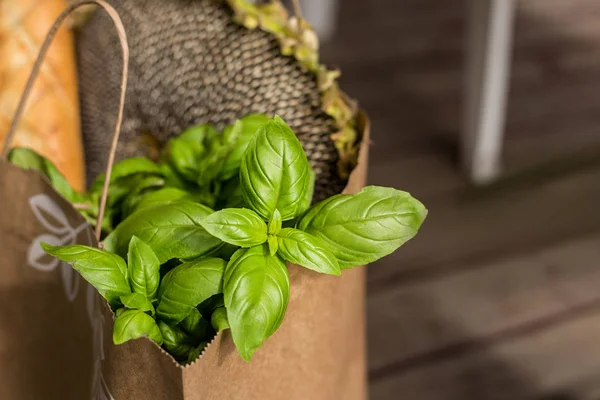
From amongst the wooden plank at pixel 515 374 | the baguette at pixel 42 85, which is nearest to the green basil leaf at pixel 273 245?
the baguette at pixel 42 85

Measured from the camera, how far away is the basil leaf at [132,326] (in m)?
0.32

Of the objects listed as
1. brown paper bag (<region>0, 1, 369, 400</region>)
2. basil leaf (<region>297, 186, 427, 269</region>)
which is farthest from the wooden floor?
basil leaf (<region>297, 186, 427, 269</region>)

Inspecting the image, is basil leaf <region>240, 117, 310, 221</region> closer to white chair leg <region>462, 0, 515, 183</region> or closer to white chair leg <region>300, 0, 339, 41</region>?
white chair leg <region>462, 0, 515, 183</region>

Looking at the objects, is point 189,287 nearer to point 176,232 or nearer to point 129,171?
point 176,232

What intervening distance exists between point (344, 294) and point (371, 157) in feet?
3.35

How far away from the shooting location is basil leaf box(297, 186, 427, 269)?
0.36 meters

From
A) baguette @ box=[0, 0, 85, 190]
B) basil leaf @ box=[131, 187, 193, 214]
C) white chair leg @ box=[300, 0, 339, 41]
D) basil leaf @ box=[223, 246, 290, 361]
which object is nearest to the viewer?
basil leaf @ box=[223, 246, 290, 361]

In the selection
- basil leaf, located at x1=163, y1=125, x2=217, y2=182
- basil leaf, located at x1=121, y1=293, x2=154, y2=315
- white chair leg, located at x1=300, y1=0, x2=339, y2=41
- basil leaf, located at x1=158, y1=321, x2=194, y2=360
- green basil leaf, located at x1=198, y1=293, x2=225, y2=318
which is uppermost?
basil leaf, located at x1=121, y1=293, x2=154, y2=315

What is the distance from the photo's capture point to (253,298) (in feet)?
1.07

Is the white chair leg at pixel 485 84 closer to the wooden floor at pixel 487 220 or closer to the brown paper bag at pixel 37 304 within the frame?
the wooden floor at pixel 487 220

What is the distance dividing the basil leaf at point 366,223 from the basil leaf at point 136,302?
0.09 m

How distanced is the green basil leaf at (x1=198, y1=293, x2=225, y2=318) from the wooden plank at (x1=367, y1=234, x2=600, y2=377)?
61cm

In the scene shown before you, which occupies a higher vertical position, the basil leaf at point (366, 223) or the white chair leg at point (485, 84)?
the basil leaf at point (366, 223)

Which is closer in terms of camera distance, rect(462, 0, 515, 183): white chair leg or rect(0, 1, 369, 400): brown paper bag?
rect(0, 1, 369, 400): brown paper bag
